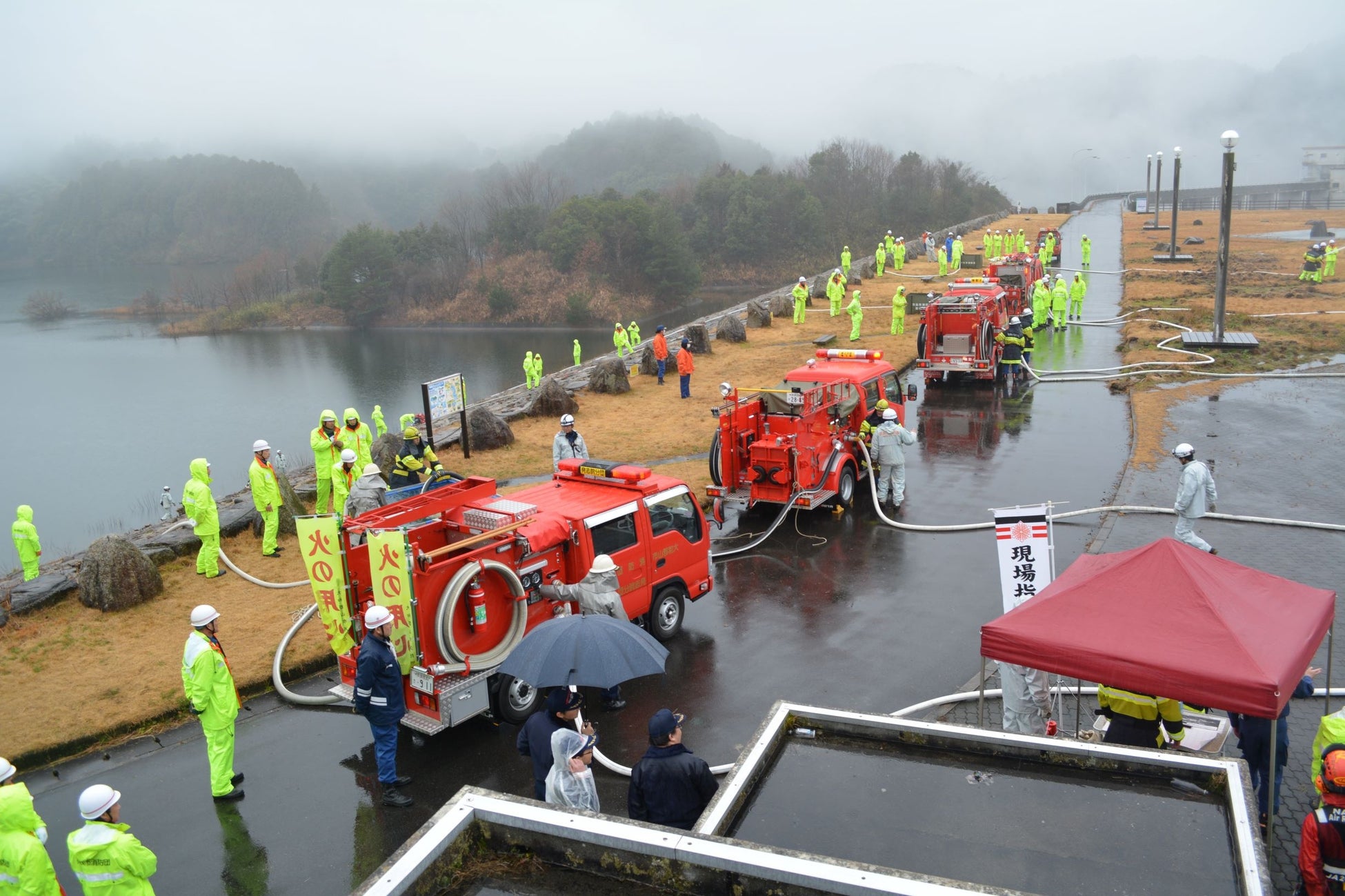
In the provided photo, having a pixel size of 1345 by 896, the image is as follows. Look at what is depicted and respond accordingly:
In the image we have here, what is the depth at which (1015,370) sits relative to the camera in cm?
2592

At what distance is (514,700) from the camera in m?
9.51

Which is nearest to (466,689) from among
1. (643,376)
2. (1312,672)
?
(1312,672)

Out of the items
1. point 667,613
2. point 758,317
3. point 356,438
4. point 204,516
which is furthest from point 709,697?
point 758,317

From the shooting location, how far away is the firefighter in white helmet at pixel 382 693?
8016 mm

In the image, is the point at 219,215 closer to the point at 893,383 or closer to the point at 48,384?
the point at 48,384

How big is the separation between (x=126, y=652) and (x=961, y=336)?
20.8 meters

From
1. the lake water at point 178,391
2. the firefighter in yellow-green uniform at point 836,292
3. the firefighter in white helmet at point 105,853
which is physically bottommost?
the lake water at point 178,391

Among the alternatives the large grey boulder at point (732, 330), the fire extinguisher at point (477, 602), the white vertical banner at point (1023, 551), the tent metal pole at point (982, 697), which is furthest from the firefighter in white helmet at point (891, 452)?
the large grey boulder at point (732, 330)

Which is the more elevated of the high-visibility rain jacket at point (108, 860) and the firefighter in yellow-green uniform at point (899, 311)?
the firefighter in yellow-green uniform at point (899, 311)

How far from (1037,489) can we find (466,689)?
468 inches

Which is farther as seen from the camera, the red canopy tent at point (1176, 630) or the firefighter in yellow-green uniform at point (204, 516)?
the firefighter in yellow-green uniform at point (204, 516)

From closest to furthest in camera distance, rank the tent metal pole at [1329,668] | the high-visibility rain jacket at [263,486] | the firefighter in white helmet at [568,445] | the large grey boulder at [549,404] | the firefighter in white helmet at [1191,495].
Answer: the tent metal pole at [1329,668]
the firefighter in white helmet at [1191,495]
the high-visibility rain jacket at [263,486]
the firefighter in white helmet at [568,445]
the large grey boulder at [549,404]

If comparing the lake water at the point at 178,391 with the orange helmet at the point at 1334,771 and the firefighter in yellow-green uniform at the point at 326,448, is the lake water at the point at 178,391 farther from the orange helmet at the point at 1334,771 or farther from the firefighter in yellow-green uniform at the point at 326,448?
the orange helmet at the point at 1334,771

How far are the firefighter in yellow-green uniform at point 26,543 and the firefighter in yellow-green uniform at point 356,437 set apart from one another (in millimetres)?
4723
